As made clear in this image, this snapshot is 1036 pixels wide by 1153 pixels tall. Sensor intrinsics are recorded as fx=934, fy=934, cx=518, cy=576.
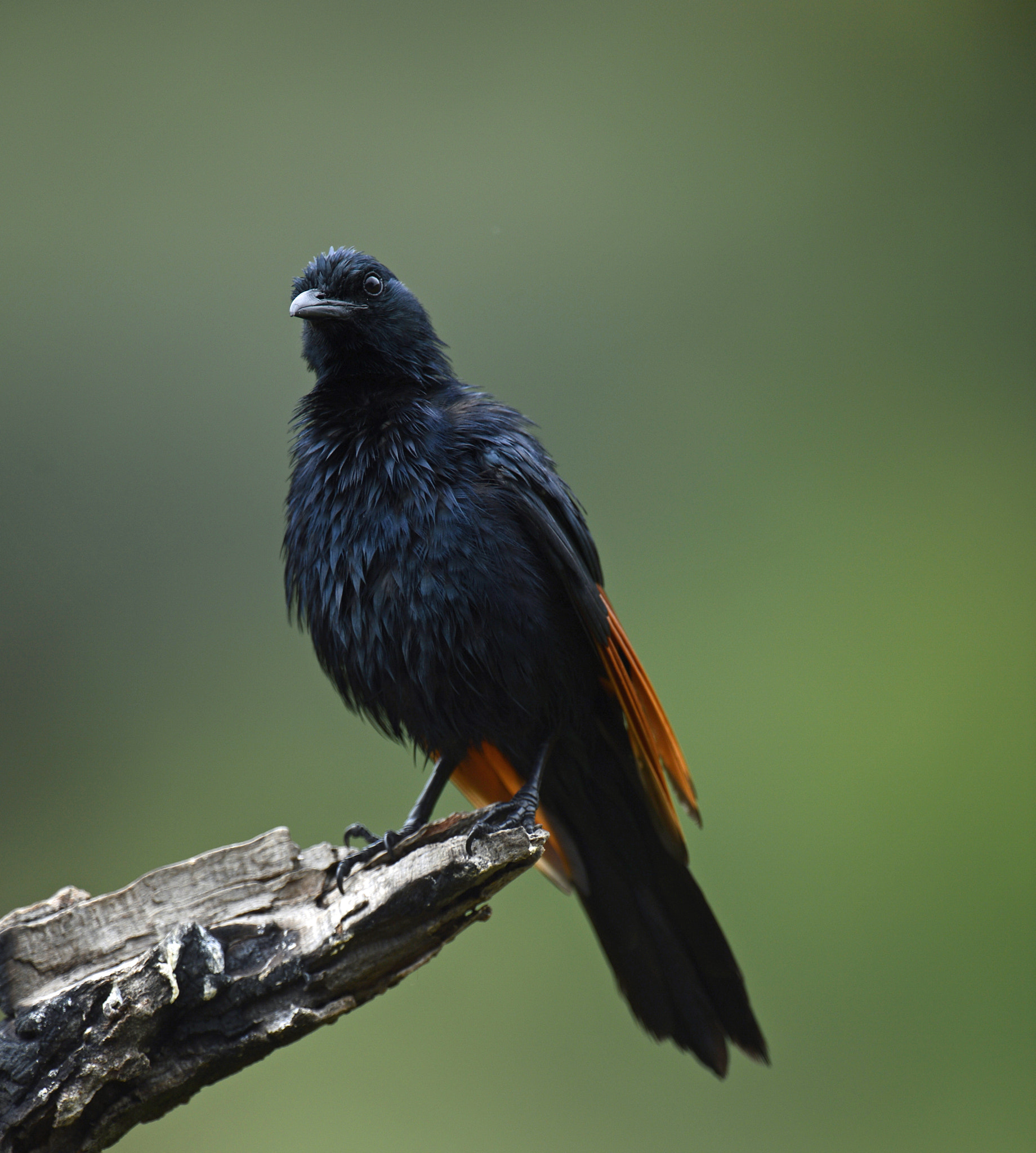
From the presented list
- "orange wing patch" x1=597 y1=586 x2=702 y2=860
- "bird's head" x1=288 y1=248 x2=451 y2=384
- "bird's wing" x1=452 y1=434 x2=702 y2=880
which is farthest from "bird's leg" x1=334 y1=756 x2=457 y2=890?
"bird's head" x1=288 y1=248 x2=451 y2=384

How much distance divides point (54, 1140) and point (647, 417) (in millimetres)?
3267

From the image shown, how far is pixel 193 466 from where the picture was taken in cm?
394

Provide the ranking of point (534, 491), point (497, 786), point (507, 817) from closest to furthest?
point (507, 817)
point (534, 491)
point (497, 786)

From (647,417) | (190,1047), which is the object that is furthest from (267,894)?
(647,417)

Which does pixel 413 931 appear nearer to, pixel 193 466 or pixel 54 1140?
pixel 54 1140

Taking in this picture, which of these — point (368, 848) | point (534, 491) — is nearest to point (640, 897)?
point (368, 848)

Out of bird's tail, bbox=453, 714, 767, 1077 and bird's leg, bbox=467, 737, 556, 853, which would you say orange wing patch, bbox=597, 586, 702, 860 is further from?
bird's leg, bbox=467, 737, 556, 853

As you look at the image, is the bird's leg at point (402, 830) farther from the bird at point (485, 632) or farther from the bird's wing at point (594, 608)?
the bird's wing at point (594, 608)

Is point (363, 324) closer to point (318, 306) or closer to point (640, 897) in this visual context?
point (318, 306)

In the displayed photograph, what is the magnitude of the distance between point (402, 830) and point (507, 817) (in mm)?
410

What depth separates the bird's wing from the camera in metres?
2.27

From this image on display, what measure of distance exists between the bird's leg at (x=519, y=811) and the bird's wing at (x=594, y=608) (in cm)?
23

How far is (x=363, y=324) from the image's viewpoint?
2.49 meters

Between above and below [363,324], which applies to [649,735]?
below
